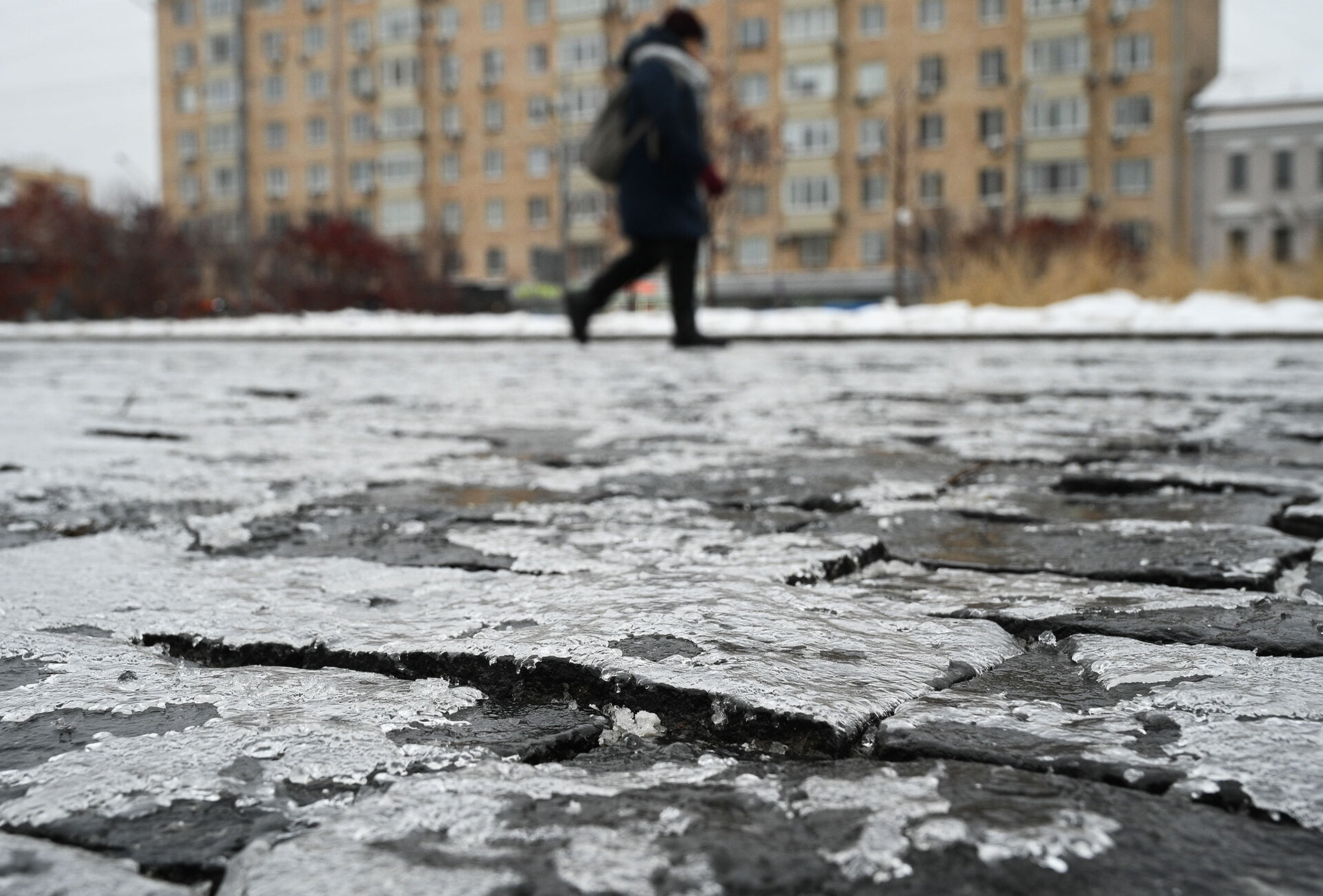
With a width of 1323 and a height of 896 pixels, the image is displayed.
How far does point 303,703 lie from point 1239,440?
282cm

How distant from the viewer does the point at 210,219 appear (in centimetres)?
3638

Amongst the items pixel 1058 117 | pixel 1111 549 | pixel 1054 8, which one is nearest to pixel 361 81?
pixel 1054 8

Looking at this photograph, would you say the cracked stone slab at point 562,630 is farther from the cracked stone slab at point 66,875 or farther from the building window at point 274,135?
the building window at point 274,135

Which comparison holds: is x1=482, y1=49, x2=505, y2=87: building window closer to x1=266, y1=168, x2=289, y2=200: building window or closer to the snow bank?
x1=266, y1=168, x2=289, y2=200: building window

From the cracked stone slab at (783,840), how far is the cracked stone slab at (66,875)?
6cm

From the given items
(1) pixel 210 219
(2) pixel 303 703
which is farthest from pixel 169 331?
(1) pixel 210 219

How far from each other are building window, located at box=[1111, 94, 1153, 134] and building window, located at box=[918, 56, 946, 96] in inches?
218

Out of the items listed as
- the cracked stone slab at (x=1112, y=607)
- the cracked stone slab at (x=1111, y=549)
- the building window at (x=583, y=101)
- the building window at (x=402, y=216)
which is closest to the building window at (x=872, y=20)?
the building window at (x=583, y=101)

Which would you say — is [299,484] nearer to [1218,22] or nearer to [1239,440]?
[1239,440]

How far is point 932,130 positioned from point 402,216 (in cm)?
2071

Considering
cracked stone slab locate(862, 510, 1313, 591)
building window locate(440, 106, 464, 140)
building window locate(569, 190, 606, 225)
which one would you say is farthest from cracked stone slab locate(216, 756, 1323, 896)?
building window locate(440, 106, 464, 140)

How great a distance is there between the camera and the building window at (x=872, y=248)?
139 ft

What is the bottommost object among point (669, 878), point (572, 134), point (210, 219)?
point (669, 878)

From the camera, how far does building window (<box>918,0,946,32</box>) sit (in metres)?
41.4
